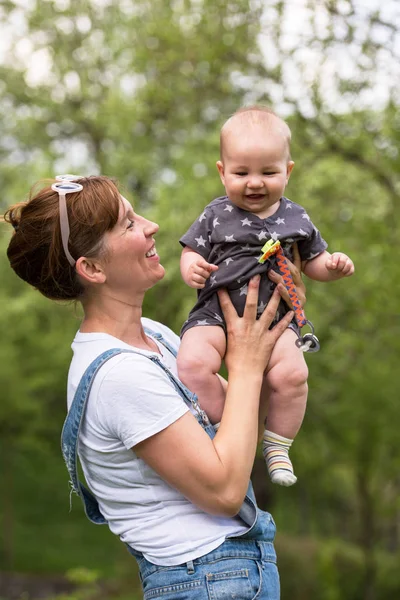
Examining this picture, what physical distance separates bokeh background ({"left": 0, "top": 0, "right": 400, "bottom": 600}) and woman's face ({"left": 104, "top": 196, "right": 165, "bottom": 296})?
14.6ft

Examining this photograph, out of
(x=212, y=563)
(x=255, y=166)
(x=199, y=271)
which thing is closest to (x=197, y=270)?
(x=199, y=271)

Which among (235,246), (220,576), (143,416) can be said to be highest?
(235,246)

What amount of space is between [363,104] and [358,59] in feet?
3.15

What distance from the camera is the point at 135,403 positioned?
2.51 m

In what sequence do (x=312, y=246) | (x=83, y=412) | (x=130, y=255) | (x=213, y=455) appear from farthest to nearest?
(x=312, y=246) < (x=130, y=255) < (x=83, y=412) < (x=213, y=455)

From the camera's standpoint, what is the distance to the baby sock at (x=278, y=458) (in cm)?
289

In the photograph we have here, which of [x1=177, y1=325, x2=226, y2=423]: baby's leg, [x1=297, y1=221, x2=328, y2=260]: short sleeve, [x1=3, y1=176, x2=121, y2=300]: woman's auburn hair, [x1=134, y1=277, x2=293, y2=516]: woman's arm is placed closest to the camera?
[x1=134, y1=277, x2=293, y2=516]: woman's arm

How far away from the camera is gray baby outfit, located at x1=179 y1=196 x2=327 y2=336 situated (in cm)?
295

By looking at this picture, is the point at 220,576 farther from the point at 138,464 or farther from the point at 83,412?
the point at 83,412

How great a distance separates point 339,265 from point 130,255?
75 centimetres

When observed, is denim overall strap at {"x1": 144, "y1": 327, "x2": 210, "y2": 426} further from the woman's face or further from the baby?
the woman's face

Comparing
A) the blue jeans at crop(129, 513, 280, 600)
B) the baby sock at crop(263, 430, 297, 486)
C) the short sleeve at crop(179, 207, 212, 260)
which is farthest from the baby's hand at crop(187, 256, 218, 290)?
the blue jeans at crop(129, 513, 280, 600)

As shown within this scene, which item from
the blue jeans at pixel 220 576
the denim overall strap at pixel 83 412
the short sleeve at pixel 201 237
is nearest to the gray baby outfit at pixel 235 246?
the short sleeve at pixel 201 237

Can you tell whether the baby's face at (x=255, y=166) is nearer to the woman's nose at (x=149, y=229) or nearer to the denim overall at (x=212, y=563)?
the woman's nose at (x=149, y=229)
